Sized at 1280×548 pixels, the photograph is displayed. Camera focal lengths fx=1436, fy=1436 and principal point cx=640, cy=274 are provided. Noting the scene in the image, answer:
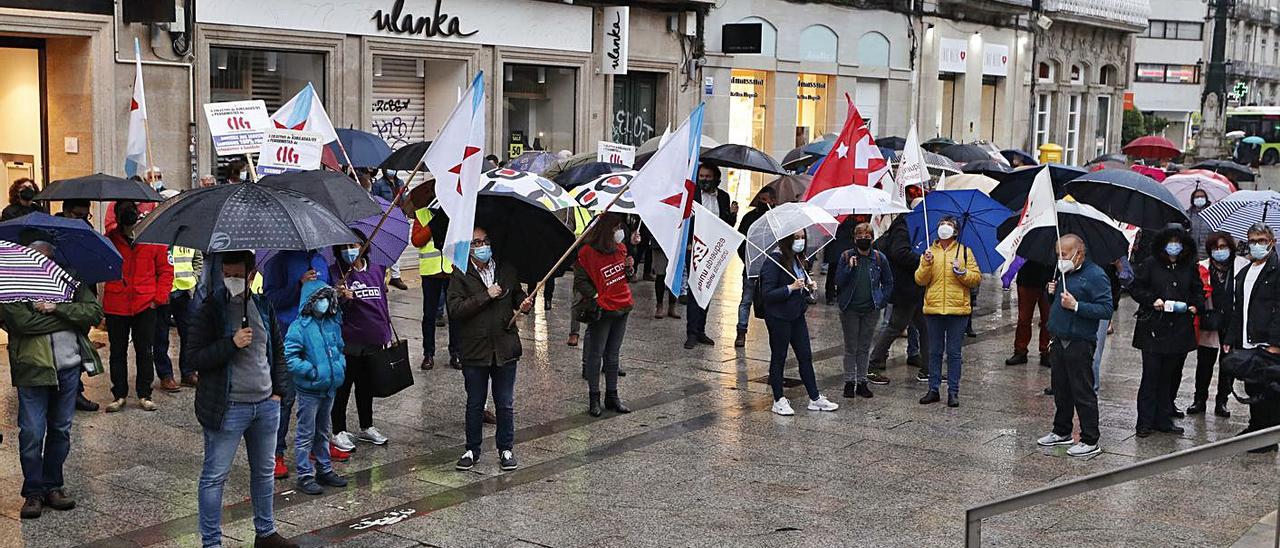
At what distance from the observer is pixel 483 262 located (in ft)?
29.8

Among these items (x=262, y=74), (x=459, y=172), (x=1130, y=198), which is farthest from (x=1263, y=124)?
(x=459, y=172)

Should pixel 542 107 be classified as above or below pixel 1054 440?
above

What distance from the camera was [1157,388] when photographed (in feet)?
34.9

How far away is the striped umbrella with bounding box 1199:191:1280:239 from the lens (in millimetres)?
12016

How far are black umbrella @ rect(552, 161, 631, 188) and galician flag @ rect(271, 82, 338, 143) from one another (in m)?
2.64

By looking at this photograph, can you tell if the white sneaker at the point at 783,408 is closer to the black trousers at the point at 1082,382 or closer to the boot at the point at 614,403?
the boot at the point at 614,403

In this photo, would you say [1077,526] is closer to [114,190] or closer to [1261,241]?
[1261,241]

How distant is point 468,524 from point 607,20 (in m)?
16.4

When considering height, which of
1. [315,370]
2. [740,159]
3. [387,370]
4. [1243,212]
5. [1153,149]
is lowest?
[387,370]

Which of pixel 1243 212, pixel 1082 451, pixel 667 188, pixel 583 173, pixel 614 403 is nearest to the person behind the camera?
pixel 667 188

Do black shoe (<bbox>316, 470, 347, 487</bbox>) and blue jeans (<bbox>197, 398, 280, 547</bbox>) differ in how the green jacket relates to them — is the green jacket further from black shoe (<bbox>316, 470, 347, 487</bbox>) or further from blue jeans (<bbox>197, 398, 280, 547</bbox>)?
black shoe (<bbox>316, 470, 347, 487</bbox>)

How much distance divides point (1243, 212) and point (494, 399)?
6991mm

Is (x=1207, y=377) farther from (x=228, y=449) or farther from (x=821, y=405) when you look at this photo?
(x=228, y=449)

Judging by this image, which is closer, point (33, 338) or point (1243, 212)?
point (33, 338)
